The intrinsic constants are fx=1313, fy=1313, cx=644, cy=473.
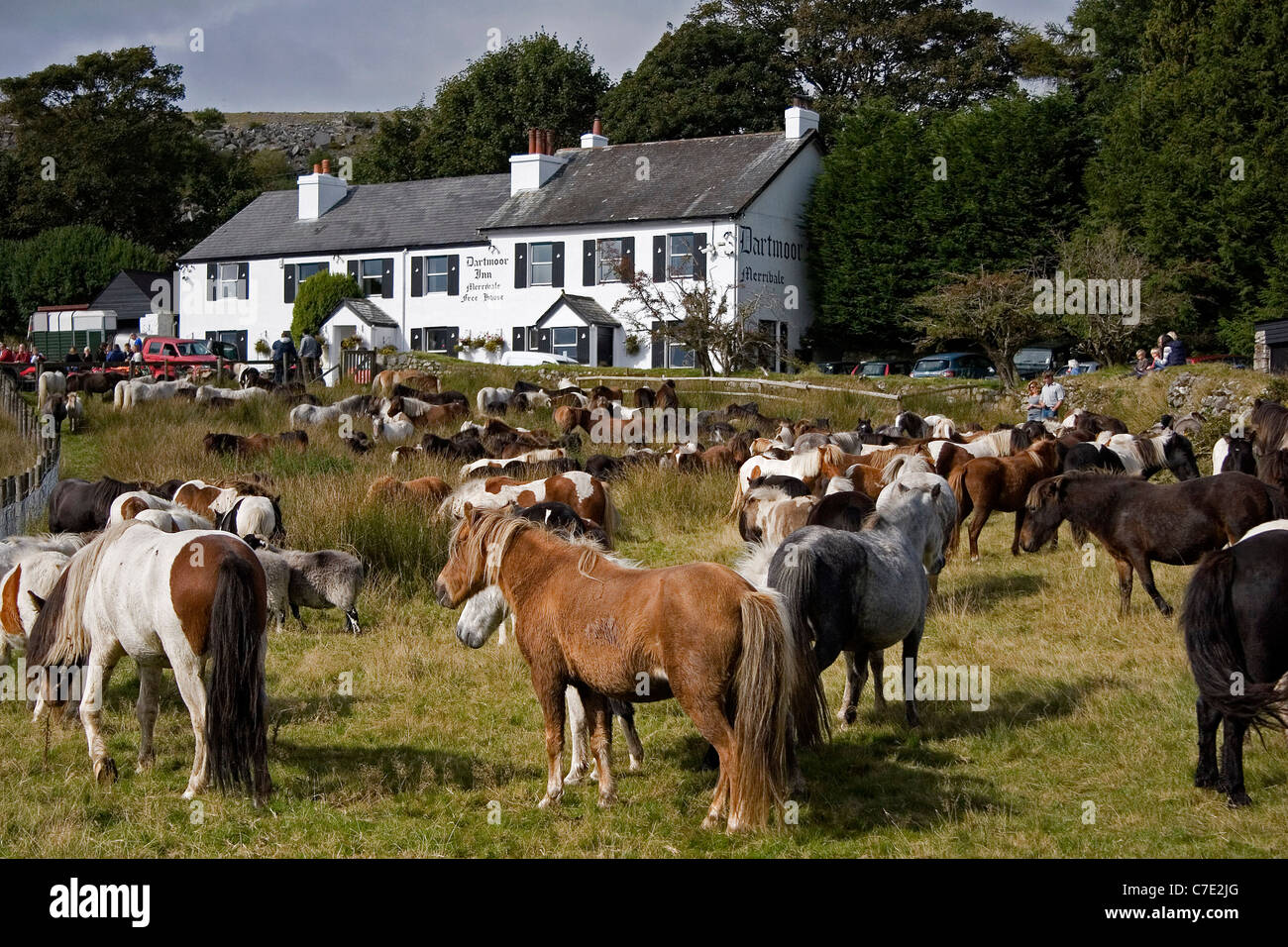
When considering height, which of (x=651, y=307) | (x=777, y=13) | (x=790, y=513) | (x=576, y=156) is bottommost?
(x=790, y=513)

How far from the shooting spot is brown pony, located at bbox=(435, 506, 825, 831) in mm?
6477

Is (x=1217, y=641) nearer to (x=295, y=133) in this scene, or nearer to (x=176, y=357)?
(x=176, y=357)

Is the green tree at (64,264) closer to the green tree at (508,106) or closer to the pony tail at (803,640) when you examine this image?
the green tree at (508,106)

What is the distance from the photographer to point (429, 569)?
553 inches

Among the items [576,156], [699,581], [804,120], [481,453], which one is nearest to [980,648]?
[699,581]

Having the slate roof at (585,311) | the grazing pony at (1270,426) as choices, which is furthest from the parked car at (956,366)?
the grazing pony at (1270,426)

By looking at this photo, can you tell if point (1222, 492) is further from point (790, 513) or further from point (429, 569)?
point (429, 569)

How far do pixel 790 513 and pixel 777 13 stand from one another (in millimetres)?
50323

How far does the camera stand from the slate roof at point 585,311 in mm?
44031

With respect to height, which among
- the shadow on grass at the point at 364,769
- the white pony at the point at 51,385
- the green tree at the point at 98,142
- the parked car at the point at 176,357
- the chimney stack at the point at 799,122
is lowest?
the shadow on grass at the point at 364,769

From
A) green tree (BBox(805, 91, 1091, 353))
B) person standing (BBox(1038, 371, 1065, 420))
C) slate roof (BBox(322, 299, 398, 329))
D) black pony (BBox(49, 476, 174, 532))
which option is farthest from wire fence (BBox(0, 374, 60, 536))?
green tree (BBox(805, 91, 1091, 353))

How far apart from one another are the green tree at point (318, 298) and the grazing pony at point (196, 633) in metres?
41.9

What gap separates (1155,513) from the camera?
11500mm

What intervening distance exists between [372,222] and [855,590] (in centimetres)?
4596
